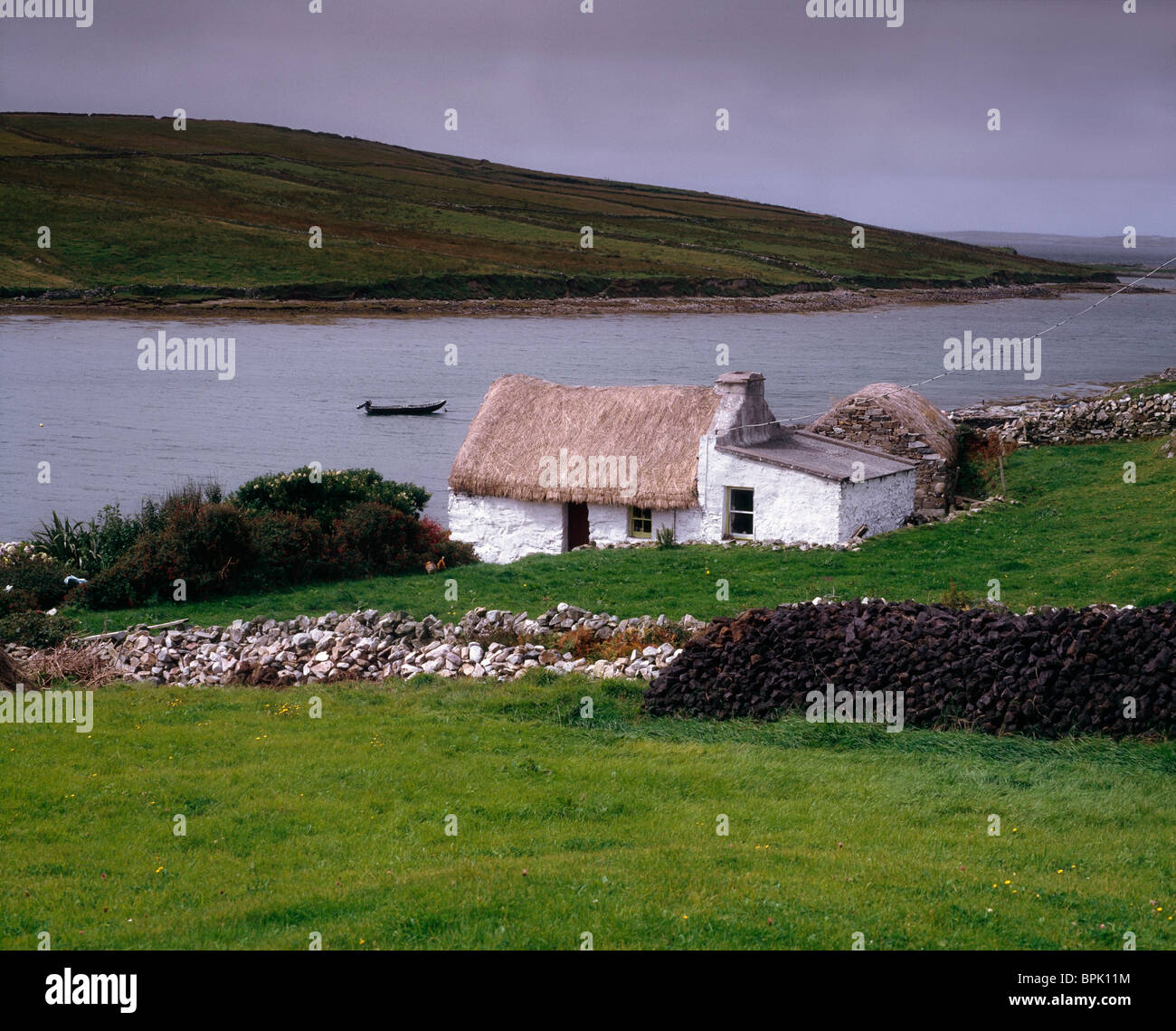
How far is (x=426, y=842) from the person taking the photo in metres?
10.6

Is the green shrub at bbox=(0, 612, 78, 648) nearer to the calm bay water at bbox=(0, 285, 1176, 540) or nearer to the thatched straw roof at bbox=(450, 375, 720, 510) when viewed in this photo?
the thatched straw roof at bbox=(450, 375, 720, 510)

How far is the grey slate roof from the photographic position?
29.4 m

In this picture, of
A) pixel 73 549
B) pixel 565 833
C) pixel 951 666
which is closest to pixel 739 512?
pixel 951 666

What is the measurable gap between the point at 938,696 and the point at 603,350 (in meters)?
92.3

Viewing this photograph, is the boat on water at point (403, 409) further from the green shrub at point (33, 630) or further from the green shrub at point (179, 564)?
the green shrub at point (33, 630)

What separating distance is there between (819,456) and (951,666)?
1662 centimetres

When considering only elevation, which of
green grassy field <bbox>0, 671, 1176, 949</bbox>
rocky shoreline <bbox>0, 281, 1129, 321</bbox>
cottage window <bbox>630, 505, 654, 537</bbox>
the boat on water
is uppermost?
rocky shoreline <bbox>0, 281, 1129, 321</bbox>

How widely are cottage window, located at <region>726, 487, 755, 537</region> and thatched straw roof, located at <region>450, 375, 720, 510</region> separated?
95 cm

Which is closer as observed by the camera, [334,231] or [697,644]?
[697,644]

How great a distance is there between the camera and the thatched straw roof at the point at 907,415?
115 ft

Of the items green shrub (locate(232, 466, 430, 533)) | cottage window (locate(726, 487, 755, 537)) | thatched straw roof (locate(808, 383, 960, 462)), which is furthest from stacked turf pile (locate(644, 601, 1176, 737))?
thatched straw roof (locate(808, 383, 960, 462))

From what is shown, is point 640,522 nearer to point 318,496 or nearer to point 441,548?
point 441,548

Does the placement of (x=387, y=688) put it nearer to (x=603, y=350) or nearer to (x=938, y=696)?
(x=938, y=696)

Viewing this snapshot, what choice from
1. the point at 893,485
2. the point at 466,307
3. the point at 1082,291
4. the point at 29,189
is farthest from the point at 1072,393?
the point at 1082,291
